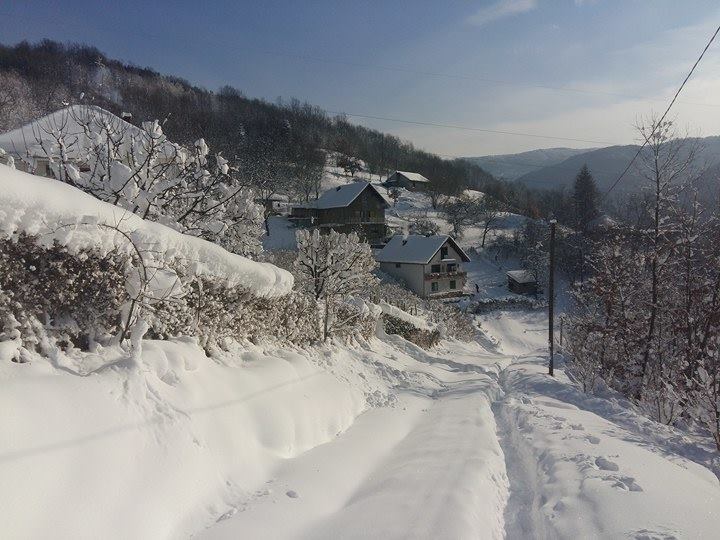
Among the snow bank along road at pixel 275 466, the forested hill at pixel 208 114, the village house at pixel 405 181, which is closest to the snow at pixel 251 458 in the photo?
the snow bank along road at pixel 275 466

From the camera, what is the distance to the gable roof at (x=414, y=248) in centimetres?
4334

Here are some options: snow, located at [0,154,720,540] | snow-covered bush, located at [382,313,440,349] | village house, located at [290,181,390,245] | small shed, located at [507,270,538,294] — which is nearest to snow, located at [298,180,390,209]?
village house, located at [290,181,390,245]

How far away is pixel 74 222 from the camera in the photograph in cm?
399

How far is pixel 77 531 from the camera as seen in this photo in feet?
9.54

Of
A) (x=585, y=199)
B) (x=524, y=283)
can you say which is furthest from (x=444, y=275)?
(x=585, y=199)

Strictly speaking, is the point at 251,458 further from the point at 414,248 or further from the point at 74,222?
the point at 414,248

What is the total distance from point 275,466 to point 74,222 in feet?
10.7

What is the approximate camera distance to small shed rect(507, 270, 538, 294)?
4972cm

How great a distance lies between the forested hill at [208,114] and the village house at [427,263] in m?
18.8

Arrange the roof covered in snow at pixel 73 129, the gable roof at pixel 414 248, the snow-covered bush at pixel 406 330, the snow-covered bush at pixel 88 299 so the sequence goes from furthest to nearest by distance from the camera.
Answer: the gable roof at pixel 414 248, the snow-covered bush at pixel 406 330, the roof covered in snow at pixel 73 129, the snow-covered bush at pixel 88 299

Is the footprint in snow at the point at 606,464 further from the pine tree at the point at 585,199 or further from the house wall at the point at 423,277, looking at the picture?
the pine tree at the point at 585,199

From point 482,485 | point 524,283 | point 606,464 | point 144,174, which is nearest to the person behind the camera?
point 482,485

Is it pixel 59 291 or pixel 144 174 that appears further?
pixel 144 174

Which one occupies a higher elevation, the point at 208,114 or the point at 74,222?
the point at 208,114
